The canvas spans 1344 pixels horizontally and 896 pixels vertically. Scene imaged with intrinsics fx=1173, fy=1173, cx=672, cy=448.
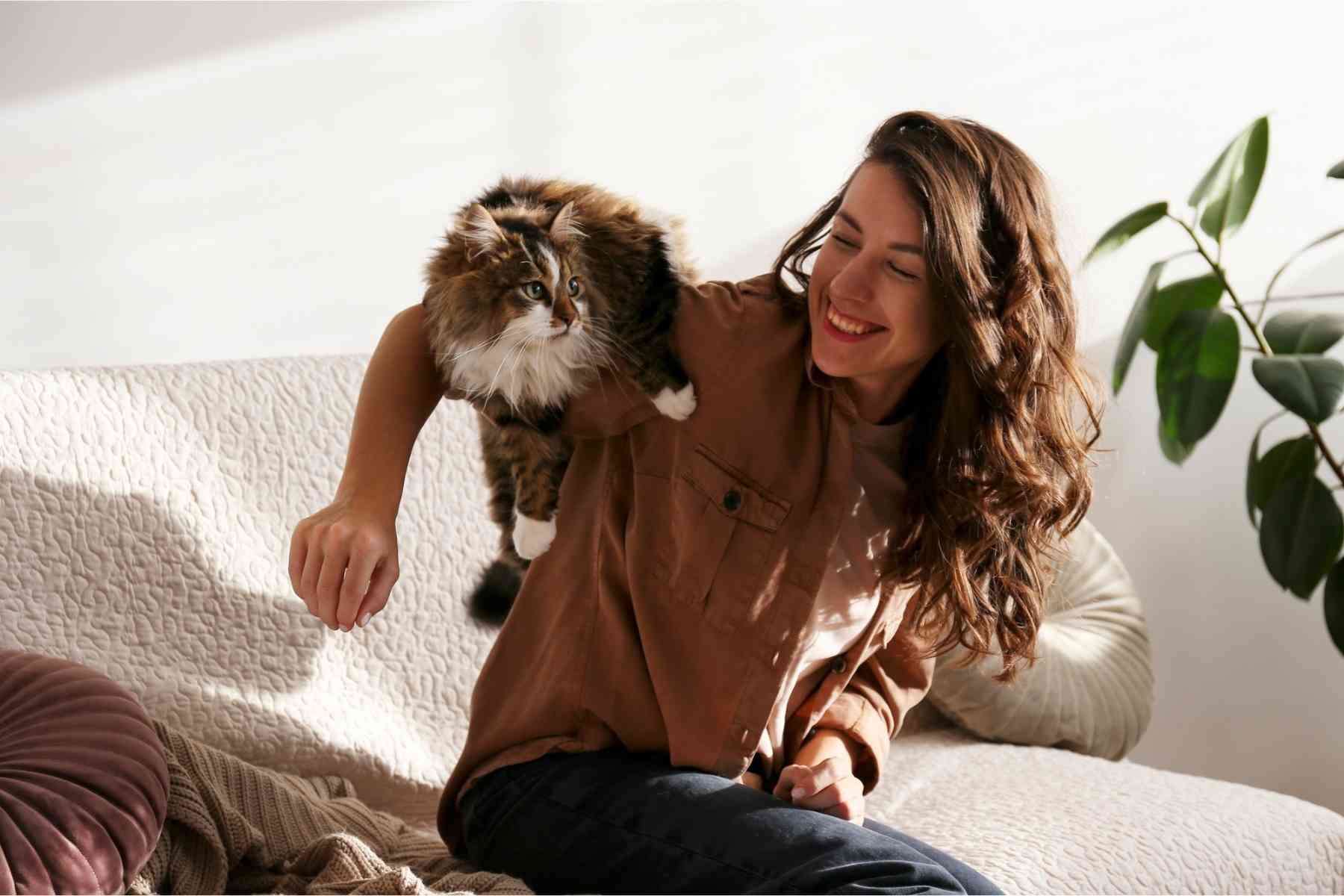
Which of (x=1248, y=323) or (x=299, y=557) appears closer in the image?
(x=299, y=557)

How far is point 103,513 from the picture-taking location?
152 cm

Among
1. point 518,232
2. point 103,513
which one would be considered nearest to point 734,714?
point 518,232

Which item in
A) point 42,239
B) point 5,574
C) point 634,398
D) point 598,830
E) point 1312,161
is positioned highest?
point 1312,161

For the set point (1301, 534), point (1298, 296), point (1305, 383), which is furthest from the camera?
point (1298, 296)

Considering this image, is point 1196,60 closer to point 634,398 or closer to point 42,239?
point 634,398

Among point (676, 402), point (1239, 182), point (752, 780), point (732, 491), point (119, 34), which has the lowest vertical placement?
point (752, 780)

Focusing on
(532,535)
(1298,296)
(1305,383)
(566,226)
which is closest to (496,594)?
(532,535)

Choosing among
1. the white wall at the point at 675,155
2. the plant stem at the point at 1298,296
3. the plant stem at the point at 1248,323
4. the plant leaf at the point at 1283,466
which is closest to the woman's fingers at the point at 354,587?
the white wall at the point at 675,155

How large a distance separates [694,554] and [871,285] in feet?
1.11

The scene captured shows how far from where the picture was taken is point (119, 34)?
189 centimetres

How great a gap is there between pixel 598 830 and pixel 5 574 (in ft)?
2.70

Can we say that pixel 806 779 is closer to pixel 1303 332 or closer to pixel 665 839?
pixel 665 839

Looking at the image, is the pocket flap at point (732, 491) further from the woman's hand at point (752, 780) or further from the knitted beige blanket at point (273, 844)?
the knitted beige blanket at point (273, 844)

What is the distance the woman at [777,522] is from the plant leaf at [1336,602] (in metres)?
0.89
